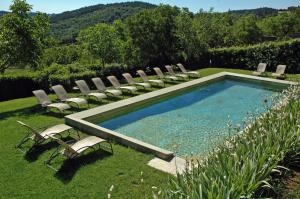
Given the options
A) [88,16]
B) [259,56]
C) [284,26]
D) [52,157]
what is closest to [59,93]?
[52,157]

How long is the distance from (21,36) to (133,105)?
5740 millimetres

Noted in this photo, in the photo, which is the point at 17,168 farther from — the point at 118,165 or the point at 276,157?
the point at 276,157

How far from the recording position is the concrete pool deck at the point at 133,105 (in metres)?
7.88

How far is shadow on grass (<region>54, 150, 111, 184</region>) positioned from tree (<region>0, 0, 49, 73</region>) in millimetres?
7465

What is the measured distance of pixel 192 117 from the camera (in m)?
12.5

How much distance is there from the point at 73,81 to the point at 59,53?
205ft

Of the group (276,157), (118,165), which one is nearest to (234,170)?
(276,157)

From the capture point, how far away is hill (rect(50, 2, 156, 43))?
380 feet

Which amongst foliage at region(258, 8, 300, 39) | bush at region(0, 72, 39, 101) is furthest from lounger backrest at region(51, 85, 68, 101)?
foliage at region(258, 8, 300, 39)

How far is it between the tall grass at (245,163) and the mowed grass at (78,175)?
1054mm

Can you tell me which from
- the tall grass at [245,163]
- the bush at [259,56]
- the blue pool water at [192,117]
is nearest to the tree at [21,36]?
the blue pool water at [192,117]

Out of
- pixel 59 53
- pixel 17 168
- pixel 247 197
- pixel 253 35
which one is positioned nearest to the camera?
pixel 247 197

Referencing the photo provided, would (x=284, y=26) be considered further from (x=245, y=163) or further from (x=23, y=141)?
(x=245, y=163)

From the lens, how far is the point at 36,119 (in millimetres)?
11414
